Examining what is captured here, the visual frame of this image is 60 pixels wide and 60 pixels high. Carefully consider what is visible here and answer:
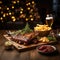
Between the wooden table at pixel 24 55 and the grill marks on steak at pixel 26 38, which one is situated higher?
the grill marks on steak at pixel 26 38

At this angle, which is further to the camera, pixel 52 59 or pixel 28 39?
pixel 28 39

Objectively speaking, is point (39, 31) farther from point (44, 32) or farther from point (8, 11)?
point (8, 11)

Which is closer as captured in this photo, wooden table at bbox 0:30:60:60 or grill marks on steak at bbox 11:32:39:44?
wooden table at bbox 0:30:60:60

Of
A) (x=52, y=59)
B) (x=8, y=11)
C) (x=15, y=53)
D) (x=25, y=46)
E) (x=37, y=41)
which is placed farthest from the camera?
(x=8, y=11)

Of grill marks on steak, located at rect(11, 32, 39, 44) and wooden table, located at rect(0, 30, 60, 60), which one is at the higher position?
grill marks on steak, located at rect(11, 32, 39, 44)

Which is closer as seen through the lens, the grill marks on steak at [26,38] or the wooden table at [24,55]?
the wooden table at [24,55]

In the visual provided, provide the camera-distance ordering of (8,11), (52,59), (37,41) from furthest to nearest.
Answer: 1. (8,11)
2. (37,41)
3. (52,59)

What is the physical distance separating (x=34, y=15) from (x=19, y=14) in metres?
0.44

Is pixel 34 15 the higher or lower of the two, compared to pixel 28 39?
lower

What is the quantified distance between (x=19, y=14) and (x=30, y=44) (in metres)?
2.93

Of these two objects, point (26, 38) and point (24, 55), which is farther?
point (26, 38)

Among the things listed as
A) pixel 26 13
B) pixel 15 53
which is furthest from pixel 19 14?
pixel 15 53

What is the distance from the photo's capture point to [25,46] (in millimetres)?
1928

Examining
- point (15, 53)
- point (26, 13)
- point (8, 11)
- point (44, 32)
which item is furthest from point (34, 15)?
point (15, 53)
